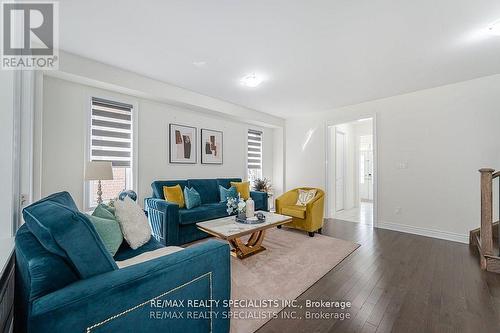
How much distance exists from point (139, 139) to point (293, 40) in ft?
9.43

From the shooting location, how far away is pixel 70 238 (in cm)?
96

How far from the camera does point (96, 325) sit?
3.06 feet

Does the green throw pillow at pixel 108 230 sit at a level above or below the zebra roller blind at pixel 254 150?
below

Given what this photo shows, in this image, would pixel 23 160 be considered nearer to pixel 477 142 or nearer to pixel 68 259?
pixel 68 259

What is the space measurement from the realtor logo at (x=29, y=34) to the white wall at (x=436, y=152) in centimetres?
507

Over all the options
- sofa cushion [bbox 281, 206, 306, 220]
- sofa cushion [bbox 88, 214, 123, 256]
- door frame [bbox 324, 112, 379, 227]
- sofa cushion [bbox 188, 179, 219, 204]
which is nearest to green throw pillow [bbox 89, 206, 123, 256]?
sofa cushion [bbox 88, 214, 123, 256]

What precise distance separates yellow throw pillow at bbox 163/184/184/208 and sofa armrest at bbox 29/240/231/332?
2419mm

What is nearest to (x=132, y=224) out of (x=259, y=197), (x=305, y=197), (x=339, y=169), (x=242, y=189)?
(x=242, y=189)

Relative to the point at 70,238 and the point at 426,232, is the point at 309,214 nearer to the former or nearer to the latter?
the point at 426,232

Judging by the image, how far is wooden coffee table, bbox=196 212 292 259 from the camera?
2.56 meters

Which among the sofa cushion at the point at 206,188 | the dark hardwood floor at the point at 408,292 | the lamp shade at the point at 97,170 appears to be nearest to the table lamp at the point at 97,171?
the lamp shade at the point at 97,170

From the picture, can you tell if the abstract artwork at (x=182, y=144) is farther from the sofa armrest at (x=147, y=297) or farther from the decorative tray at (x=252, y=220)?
the sofa armrest at (x=147, y=297)

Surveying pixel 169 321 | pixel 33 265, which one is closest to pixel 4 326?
pixel 33 265

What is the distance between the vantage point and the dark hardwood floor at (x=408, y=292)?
168 centimetres
